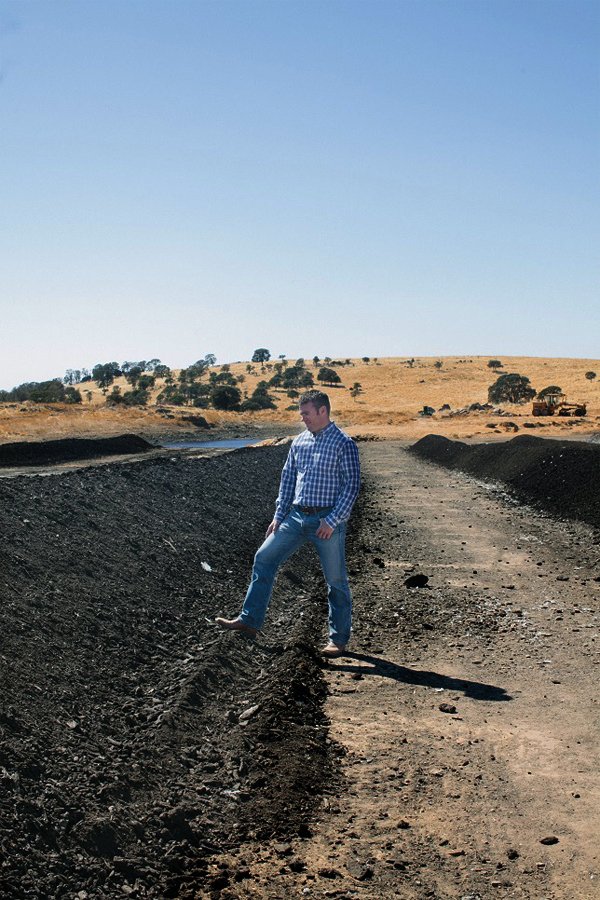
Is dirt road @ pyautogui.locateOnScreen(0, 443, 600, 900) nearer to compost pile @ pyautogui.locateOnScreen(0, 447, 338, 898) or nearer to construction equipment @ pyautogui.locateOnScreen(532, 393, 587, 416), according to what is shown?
compost pile @ pyautogui.locateOnScreen(0, 447, 338, 898)

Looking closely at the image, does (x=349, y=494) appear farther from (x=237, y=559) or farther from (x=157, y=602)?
(x=237, y=559)

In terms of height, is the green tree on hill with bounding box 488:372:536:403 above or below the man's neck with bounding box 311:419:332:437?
above

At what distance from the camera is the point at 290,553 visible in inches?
263

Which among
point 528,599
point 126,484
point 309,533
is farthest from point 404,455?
point 309,533

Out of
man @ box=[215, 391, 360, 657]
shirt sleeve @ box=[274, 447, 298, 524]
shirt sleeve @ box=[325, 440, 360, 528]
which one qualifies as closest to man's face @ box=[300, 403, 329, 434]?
man @ box=[215, 391, 360, 657]

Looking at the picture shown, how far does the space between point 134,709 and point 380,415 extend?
55.9 meters

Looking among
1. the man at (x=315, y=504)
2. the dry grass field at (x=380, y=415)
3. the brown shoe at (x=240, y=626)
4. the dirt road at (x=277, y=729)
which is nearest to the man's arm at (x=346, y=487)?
the man at (x=315, y=504)

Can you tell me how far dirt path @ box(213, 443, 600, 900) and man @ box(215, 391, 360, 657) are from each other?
0.86 metres

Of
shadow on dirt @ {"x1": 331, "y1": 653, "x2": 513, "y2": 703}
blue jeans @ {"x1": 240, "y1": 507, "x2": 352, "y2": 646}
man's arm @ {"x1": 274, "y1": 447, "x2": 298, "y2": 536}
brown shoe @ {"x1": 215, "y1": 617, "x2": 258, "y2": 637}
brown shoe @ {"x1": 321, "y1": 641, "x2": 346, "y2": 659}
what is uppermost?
man's arm @ {"x1": 274, "y1": 447, "x2": 298, "y2": 536}

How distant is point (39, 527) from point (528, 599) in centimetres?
524

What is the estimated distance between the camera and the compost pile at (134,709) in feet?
13.5

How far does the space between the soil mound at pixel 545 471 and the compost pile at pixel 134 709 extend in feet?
27.5

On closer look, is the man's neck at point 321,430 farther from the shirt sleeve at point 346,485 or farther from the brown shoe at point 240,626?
the brown shoe at point 240,626

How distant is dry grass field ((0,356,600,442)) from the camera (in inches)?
1848
